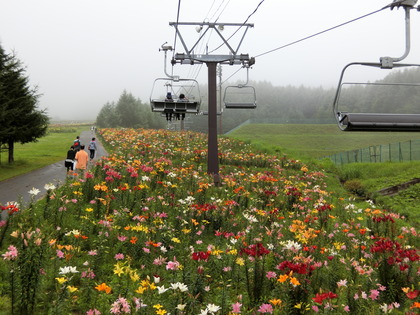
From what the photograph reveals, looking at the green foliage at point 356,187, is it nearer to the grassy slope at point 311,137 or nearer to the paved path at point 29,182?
the paved path at point 29,182

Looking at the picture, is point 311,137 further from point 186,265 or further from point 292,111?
point 292,111

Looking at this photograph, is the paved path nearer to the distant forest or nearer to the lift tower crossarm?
the lift tower crossarm

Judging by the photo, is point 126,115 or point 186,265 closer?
point 186,265

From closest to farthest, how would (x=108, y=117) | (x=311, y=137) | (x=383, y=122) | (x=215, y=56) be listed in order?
(x=383, y=122) → (x=215, y=56) → (x=311, y=137) → (x=108, y=117)

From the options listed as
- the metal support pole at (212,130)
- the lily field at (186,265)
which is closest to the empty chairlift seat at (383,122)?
the lily field at (186,265)

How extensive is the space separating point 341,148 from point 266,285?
6474cm

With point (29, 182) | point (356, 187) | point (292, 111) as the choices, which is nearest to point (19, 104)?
point (29, 182)

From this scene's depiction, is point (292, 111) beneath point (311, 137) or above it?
above

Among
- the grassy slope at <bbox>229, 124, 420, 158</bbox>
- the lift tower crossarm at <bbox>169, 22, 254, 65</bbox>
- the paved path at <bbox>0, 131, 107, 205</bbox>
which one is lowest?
the paved path at <bbox>0, 131, 107, 205</bbox>

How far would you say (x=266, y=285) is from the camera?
5.40m

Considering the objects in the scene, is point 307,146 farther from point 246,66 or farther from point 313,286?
point 313,286

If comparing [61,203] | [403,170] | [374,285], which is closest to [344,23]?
[374,285]

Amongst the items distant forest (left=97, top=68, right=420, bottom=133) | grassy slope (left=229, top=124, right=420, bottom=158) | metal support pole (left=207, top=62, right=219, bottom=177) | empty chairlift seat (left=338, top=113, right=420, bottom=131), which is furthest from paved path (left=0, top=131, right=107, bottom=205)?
grassy slope (left=229, top=124, right=420, bottom=158)

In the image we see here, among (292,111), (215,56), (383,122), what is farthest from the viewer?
(292,111)
